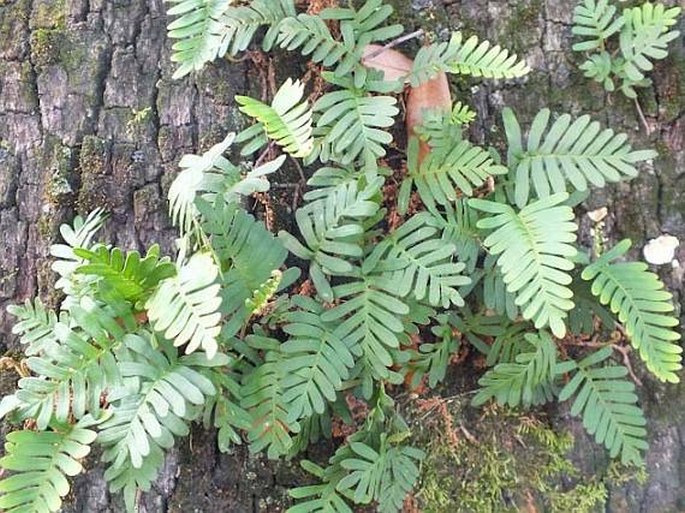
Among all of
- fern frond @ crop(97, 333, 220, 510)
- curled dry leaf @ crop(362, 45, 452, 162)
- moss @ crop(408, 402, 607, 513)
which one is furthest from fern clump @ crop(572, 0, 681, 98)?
fern frond @ crop(97, 333, 220, 510)

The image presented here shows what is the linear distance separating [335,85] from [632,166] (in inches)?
31.4

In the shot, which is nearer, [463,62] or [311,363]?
[311,363]

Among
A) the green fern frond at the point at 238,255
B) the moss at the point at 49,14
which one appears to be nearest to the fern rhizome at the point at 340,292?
the green fern frond at the point at 238,255

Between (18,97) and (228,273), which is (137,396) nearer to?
(228,273)

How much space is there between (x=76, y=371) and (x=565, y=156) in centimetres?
128

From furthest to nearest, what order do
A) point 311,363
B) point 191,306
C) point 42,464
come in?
point 311,363, point 42,464, point 191,306

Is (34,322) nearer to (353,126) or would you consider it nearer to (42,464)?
(42,464)

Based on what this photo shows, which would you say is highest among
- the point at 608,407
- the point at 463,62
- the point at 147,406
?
the point at 463,62

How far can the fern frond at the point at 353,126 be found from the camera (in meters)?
2.05

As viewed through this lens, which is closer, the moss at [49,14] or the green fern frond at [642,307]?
the green fern frond at [642,307]

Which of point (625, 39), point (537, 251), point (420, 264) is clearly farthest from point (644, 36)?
point (420, 264)

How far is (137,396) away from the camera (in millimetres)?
1842

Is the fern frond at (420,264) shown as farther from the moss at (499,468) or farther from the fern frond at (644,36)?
the fern frond at (644,36)

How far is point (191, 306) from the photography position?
1.73 meters
